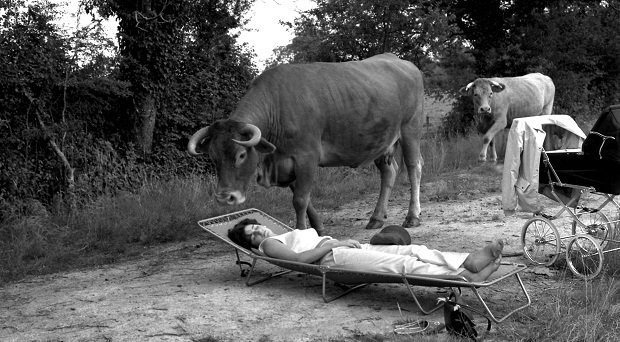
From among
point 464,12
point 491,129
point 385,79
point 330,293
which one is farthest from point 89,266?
point 464,12

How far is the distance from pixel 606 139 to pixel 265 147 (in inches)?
124

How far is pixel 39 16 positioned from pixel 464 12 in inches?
551

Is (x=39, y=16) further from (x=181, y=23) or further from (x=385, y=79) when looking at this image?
(x=385, y=79)

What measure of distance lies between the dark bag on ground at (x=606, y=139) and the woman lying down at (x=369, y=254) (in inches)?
56.9

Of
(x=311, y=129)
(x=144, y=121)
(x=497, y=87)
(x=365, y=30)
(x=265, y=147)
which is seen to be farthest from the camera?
(x=365, y=30)

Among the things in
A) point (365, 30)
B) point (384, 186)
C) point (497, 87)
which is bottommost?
point (384, 186)

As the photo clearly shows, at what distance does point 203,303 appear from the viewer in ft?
17.8

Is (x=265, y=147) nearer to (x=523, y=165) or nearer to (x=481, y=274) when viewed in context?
(x=523, y=165)

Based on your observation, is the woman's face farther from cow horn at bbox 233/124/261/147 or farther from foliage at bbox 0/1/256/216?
foliage at bbox 0/1/256/216

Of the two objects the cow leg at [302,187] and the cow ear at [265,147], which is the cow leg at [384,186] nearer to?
the cow leg at [302,187]

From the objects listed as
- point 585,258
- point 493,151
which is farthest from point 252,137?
point 493,151

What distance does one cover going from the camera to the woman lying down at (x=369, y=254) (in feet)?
16.1

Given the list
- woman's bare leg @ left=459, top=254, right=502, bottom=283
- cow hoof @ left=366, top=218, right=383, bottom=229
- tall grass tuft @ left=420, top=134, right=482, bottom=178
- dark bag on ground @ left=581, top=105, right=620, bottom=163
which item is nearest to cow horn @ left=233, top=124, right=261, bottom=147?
woman's bare leg @ left=459, top=254, right=502, bottom=283

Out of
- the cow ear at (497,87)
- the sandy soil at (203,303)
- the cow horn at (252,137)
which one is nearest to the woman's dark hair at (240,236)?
the sandy soil at (203,303)
